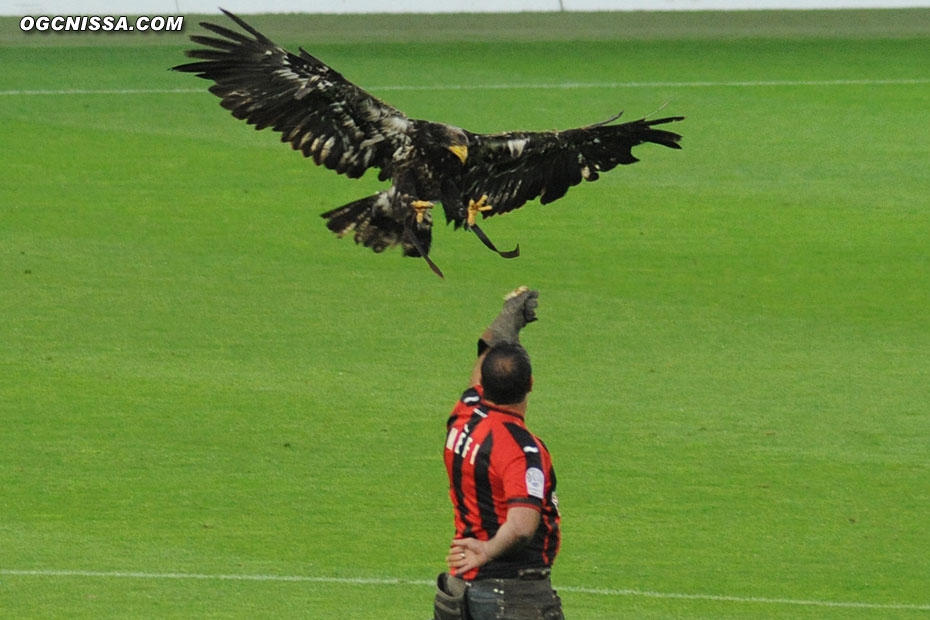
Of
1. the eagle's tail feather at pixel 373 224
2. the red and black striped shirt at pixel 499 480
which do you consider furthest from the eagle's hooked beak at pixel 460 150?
the red and black striped shirt at pixel 499 480

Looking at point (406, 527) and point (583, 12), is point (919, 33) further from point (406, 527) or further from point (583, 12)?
point (406, 527)

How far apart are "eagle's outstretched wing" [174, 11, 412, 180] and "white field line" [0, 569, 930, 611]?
2276 millimetres

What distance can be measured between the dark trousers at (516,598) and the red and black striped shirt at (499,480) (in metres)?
0.03

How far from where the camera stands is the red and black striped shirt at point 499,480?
5.95 meters

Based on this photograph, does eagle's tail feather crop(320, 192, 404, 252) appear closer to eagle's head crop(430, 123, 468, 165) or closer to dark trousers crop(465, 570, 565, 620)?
eagle's head crop(430, 123, 468, 165)

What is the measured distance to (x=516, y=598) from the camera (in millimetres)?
6117

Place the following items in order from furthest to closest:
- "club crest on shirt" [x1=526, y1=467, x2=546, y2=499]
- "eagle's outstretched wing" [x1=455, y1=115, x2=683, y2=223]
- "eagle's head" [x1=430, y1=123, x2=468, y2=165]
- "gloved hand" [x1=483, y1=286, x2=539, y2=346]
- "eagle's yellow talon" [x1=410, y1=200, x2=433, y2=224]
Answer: "eagle's outstretched wing" [x1=455, y1=115, x2=683, y2=223] → "eagle's head" [x1=430, y1=123, x2=468, y2=165] → "eagle's yellow talon" [x1=410, y1=200, x2=433, y2=224] → "gloved hand" [x1=483, y1=286, x2=539, y2=346] → "club crest on shirt" [x1=526, y1=467, x2=546, y2=499]

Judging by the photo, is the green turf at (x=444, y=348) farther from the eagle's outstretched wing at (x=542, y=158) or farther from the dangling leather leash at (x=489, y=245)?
the dangling leather leash at (x=489, y=245)

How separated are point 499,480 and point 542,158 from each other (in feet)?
6.82

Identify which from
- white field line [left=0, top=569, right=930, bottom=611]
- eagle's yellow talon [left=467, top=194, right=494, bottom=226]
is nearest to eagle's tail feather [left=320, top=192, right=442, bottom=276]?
eagle's yellow talon [left=467, top=194, right=494, bottom=226]

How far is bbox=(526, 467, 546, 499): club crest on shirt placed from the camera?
5918 millimetres

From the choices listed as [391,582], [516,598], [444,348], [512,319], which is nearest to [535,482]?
[516,598]

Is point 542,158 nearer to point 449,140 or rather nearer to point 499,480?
point 449,140

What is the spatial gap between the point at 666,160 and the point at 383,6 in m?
4.98
